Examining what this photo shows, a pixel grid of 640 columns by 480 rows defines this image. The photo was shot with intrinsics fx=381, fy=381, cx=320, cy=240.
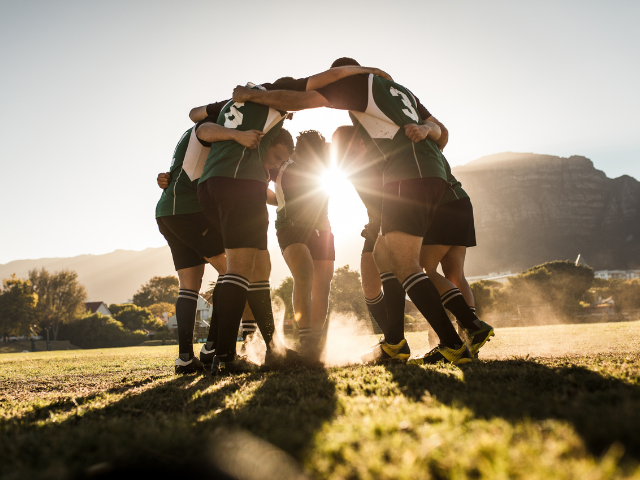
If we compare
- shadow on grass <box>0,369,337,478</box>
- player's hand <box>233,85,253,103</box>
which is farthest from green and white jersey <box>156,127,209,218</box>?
shadow on grass <box>0,369,337,478</box>

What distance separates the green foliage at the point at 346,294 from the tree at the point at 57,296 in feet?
123

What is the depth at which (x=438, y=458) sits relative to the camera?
79 cm

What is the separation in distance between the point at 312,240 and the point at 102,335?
49.2 meters

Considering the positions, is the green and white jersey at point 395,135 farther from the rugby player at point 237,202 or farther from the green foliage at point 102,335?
the green foliage at point 102,335

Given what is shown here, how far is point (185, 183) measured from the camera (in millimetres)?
3826

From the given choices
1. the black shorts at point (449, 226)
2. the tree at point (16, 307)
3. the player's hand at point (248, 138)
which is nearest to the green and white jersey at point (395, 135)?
the black shorts at point (449, 226)

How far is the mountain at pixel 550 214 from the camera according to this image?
139 metres

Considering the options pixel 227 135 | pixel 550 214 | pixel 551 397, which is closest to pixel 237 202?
pixel 227 135

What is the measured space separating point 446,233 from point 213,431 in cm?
303

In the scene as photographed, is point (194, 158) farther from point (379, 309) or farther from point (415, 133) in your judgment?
point (379, 309)

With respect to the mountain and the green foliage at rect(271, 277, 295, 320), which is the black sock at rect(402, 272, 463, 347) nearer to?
the green foliage at rect(271, 277, 295, 320)

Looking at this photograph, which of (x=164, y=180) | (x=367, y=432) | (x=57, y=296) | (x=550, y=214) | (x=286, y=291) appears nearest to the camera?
(x=367, y=432)

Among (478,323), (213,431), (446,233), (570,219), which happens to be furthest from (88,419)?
(570,219)

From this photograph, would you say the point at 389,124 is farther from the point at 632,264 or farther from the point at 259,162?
the point at 632,264
